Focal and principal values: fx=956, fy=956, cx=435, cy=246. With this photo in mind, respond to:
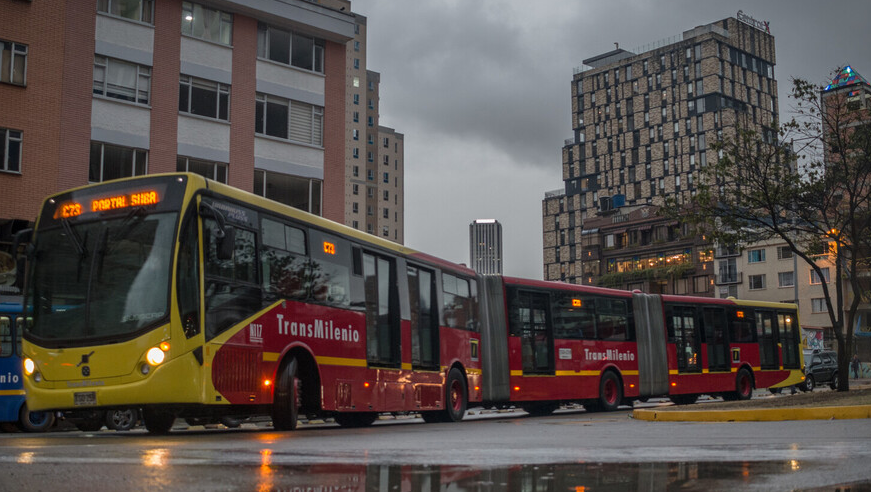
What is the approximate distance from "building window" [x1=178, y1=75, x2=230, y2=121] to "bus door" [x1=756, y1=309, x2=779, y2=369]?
65.1 ft

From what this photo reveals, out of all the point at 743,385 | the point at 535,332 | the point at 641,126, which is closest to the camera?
the point at 535,332

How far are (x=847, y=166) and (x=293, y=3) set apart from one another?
770 inches

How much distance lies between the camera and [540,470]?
652 cm

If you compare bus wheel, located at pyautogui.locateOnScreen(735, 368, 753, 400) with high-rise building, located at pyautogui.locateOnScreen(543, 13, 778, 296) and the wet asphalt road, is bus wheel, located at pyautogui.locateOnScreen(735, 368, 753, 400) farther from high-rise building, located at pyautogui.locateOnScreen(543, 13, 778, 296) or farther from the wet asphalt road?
high-rise building, located at pyautogui.locateOnScreen(543, 13, 778, 296)

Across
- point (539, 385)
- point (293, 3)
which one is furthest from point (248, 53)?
point (539, 385)

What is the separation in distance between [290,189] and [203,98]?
4460 millimetres

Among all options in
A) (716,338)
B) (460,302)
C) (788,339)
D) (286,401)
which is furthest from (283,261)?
(788,339)

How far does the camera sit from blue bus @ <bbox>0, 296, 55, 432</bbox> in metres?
21.0

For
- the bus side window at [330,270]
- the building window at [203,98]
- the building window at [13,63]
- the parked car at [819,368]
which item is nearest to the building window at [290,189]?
the building window at [203,98]

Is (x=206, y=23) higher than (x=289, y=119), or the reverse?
(x=206, y=23)

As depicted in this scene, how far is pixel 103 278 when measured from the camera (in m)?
12.5

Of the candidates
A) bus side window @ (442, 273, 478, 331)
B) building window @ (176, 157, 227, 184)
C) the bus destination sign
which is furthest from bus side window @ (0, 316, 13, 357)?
building window @ (176, 157, 227, 184)

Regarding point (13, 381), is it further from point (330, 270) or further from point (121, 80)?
point (121, 80)

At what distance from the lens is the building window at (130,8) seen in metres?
30.8
